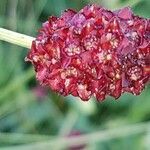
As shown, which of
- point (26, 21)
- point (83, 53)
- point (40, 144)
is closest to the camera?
point (83, 53)

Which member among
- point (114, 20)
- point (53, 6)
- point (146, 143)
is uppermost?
point (53, 6)

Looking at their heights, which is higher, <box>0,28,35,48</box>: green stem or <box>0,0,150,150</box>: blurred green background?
<box>0,28,35,48</box>: green stem

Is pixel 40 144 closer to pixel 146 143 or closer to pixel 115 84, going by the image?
pixel 146 143

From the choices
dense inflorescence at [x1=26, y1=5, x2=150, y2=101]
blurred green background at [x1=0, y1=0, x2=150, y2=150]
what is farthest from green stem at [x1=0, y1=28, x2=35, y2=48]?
blurred green background at [x1=0, y1=0, x2=150, y2=150]

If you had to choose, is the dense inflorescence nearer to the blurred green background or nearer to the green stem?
the green stem

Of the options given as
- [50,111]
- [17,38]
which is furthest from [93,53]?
[50,111]

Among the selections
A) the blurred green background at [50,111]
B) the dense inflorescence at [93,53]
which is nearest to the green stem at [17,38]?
the dense inflorescence at [93,53]

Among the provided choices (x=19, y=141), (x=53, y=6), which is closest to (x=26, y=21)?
(x=53, y=6)
